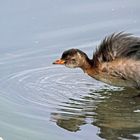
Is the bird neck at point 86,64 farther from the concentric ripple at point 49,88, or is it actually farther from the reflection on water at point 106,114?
the reflection on water at point 106,114

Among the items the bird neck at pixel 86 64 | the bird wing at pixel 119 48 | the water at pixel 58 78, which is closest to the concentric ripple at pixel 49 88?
the water at pixel 58 78

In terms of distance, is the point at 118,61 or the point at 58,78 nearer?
the point at 118,61

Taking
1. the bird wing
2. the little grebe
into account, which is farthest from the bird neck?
the bird wing

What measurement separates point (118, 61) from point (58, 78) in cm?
106

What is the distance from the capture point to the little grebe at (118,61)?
9.02 meters

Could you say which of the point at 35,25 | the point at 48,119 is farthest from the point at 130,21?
the point at 48,119

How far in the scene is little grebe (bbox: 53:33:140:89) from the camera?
29.6 ft

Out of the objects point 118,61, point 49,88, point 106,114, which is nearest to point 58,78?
point 49,88

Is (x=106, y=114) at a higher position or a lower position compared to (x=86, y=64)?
lower

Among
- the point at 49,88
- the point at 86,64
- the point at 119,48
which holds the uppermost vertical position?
the point at 119,48

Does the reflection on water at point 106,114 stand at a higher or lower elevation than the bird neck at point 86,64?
lower

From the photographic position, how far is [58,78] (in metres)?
9.71

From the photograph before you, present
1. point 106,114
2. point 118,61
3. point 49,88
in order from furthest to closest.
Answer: point 49,88, point 118,61, point 106,114

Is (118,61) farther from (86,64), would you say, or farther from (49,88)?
(49,88)
